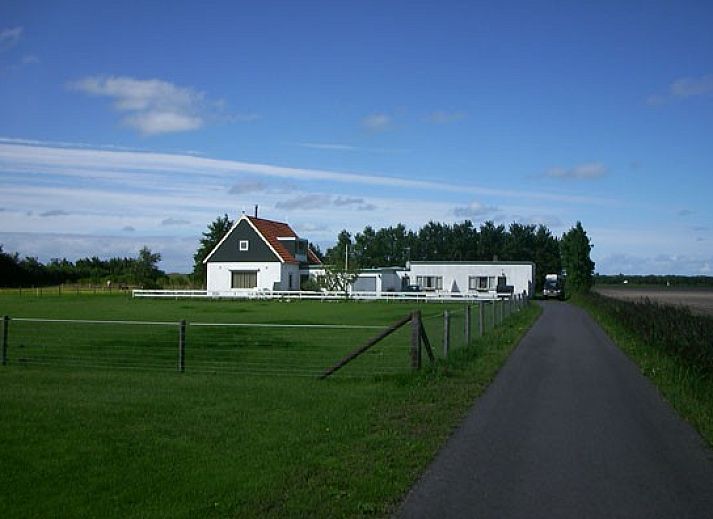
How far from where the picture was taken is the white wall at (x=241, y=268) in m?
65.6

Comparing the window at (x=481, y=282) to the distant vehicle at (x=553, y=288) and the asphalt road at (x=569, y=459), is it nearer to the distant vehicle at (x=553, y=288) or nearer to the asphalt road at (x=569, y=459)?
the distant vehicle at (x=553, y=288)

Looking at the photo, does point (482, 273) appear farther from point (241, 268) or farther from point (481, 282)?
point (241, 268)

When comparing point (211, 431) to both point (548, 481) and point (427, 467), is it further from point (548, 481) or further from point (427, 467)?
point (548, 481)

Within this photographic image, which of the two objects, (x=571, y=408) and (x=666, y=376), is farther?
(x=666, y=376)

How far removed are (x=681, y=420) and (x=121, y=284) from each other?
71398 mm

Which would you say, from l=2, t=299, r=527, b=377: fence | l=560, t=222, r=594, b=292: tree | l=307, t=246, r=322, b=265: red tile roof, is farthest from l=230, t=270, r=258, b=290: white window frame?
l=2, t=299, r=527, b=377: fence

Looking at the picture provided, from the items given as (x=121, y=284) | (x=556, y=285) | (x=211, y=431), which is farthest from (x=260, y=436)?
(x=121, y=284)

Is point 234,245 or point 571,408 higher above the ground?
point 234,245

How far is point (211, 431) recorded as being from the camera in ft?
31.2

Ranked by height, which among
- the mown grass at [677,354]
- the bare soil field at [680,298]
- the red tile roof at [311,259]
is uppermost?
the red tile roof at [311,259]

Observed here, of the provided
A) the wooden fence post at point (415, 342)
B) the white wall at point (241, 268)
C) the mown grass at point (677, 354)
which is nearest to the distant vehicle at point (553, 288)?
the white wall at point (241, 268)

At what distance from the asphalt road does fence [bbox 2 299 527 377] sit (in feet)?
10.2

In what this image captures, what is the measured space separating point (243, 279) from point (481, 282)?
794 inches

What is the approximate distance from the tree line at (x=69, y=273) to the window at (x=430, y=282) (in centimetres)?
2435
